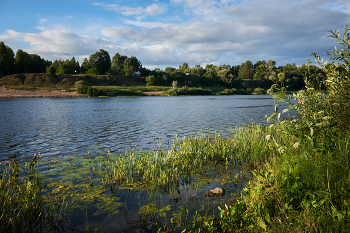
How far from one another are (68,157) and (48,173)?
8.11 feet

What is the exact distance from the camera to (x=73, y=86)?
84125mm

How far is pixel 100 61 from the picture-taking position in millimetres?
108938

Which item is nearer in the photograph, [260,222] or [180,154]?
[260,222]

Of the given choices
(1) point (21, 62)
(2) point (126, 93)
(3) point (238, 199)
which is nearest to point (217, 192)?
(3) point (238, 199)

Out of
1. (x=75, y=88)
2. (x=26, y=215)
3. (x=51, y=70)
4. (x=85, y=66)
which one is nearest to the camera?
(x=26, y=215)

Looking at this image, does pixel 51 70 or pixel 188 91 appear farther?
pixel 188 91

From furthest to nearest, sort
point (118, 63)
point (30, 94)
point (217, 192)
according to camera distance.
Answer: point (118, 63)
point (30, 94)
point (217, 192)

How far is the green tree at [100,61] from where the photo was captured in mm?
109131

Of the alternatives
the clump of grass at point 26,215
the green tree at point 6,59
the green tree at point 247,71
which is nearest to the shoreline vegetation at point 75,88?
the green tree at point 6,59

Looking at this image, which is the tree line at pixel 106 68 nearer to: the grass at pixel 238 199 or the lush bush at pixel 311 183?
the grass at pixel 238 199

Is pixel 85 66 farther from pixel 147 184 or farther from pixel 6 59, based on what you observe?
pixel 147 184

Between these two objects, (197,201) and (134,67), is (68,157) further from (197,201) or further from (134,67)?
(134,67)

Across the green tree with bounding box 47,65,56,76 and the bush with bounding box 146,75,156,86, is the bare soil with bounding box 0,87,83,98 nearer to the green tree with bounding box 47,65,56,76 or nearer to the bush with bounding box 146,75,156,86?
the green tree with bounding box 47,65,56,76

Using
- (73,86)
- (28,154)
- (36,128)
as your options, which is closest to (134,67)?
(73,86)
